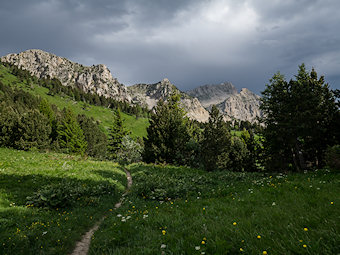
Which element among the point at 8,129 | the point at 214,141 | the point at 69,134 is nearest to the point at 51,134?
the point at 69,134

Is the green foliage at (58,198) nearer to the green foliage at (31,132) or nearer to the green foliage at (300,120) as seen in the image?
the green foliage at (300,120)

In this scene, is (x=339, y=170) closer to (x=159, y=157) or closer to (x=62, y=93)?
(x=159, y=157)

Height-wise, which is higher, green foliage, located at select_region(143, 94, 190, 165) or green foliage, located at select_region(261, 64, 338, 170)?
green foliage, located at select_region(261, 64, 338, 170)

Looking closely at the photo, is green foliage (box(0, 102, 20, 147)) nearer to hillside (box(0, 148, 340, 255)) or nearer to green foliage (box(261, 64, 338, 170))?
hillside (box(0, 148, 340, 255))

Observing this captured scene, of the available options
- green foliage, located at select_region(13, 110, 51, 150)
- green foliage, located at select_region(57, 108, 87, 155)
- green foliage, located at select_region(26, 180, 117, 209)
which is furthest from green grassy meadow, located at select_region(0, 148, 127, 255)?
green foliage, located at select_region(57, 108, 87, 155)

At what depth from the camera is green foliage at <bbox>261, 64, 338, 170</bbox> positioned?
19.1 metres

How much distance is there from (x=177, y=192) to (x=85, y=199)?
5.56m

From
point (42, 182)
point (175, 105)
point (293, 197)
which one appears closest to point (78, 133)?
point (175, 105)

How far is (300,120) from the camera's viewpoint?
19.1 m

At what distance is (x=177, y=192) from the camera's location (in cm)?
1094

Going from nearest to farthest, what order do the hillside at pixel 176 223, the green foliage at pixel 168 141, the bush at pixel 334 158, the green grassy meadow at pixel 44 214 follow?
the hillside at pixel 176 223 < the green grassy meadow at pixel 44 214 < the bush at pixel 334 158 < the green foliage at pixel 168 141

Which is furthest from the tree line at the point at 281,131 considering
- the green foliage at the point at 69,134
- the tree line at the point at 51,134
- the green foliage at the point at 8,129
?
the green foliage at the point at 69,134

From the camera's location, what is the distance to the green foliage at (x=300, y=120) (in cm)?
1914

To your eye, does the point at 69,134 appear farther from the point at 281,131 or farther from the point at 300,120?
the point at 300,120
